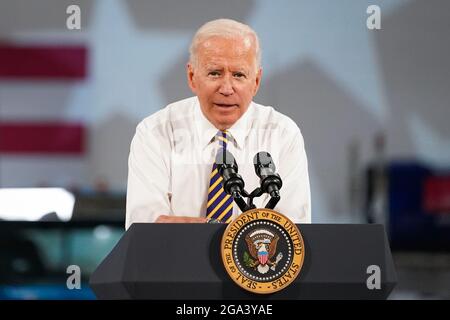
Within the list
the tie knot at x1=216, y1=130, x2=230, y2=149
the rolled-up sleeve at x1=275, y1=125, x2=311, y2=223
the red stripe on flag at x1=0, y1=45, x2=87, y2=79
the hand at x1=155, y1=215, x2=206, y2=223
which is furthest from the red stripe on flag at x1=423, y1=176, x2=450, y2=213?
the hand at x1=155, y1=215, x2=206, y2=223

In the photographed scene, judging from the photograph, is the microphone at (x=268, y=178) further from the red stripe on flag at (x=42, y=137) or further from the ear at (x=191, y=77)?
the red stripe on flag at (x=42, y=137)

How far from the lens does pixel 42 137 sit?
3150mm

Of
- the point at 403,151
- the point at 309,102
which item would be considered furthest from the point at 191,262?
the point at 403,151

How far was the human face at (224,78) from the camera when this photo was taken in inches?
80.4

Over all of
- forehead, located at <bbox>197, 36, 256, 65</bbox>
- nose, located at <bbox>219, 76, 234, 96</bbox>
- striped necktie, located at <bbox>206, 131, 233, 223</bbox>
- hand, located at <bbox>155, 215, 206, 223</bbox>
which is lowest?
hand, located at <bbox>155, 215, 206, 223</bbox>

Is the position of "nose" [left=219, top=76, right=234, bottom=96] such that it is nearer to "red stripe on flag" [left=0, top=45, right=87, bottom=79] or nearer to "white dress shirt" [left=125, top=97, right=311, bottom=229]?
"white dress shirt" [left=125, top=97, right=311, bottom=229]

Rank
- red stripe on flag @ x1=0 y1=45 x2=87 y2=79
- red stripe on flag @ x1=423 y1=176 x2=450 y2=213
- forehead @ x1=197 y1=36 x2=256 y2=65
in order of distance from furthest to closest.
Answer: red stripe on flag @ x1=423 y1=176 x2=450 y2=213
red stripe on flag @ x1=0 y1=45 x2=87 y2=79
forehead @ x1=197 y1=36 x2=256 y2=65

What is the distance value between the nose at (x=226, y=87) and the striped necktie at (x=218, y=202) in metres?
0.19

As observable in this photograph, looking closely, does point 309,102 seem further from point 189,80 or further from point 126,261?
point 126,261

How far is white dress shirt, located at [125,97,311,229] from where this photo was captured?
208 centimetres

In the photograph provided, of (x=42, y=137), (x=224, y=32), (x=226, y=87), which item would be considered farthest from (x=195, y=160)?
(x=42, y=137)

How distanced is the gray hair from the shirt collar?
0.50 feet
